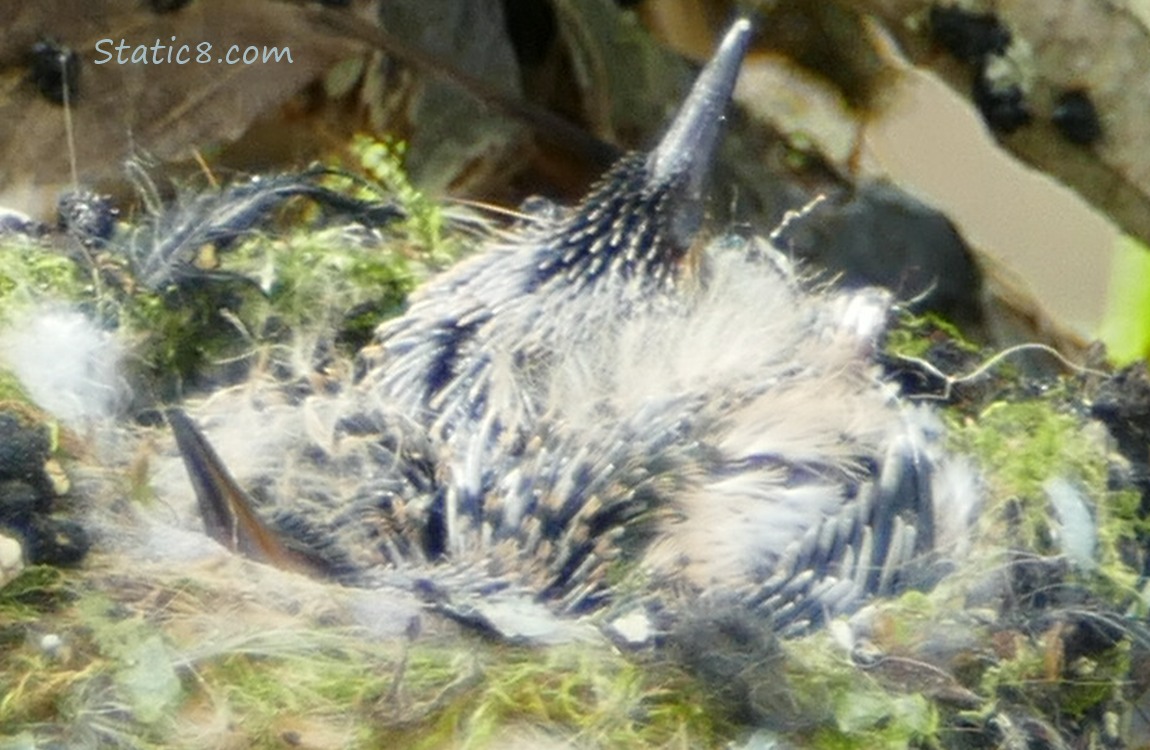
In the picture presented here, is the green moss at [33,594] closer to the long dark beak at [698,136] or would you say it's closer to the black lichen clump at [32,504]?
the black lichen clump at [32,504]

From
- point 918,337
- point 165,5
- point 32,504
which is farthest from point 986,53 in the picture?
point 32,504

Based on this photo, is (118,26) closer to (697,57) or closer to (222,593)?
(697,57)

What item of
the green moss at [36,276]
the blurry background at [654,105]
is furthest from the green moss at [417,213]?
the green moss at [36,276]

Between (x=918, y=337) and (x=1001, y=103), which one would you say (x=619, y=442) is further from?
(x=1001, y=103)

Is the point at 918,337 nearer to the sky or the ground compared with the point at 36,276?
nearer to the sky

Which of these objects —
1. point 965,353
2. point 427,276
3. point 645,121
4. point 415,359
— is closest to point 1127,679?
point 965,353

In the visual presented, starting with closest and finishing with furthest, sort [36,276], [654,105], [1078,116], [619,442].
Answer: [619,442]
[36,276]
[1078,116]
[654,105]

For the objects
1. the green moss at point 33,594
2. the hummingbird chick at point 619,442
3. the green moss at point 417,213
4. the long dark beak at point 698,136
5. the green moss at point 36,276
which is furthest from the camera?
the green moss at point 417,213
